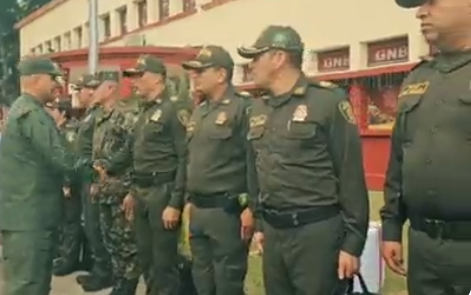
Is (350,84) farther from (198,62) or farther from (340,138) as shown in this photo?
(340,138)

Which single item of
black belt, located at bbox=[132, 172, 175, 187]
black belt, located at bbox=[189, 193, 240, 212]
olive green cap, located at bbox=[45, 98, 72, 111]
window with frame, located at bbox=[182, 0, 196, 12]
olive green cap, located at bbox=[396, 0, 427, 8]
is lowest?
black belt, located at bbox=[189, 193, 240, 212]

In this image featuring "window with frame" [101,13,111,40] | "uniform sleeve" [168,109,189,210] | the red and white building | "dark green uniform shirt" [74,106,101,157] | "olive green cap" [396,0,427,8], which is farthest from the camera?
"window with frame" [101,13,111,40]

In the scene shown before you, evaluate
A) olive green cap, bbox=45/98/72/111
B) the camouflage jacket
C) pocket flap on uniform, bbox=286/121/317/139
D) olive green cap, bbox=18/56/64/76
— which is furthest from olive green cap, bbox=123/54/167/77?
olive green cap, bbox=45/98/72/111

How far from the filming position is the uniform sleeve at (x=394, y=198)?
4109 millimetres

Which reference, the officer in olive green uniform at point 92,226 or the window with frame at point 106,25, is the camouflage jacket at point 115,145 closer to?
the officer in olive green uniform at point 92,226

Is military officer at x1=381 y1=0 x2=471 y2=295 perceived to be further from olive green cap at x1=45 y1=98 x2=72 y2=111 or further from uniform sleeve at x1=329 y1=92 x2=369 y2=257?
olive green cap at x1=45 y1=98 x2=72 y2=111

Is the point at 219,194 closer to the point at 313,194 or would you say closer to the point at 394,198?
the point at 313,194

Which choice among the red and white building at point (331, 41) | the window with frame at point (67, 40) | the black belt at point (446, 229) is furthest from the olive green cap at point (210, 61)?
the window with frame at point (67, 40)

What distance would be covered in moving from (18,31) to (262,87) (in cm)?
5163

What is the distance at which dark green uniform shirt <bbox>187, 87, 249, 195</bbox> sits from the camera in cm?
609

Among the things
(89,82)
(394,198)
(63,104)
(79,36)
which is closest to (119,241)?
(89,82)

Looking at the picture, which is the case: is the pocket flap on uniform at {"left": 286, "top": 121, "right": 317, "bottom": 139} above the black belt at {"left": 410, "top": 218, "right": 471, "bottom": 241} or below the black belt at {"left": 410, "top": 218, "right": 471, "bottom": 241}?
above

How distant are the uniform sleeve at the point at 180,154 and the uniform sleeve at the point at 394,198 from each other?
269cm

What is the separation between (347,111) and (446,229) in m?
1.21
